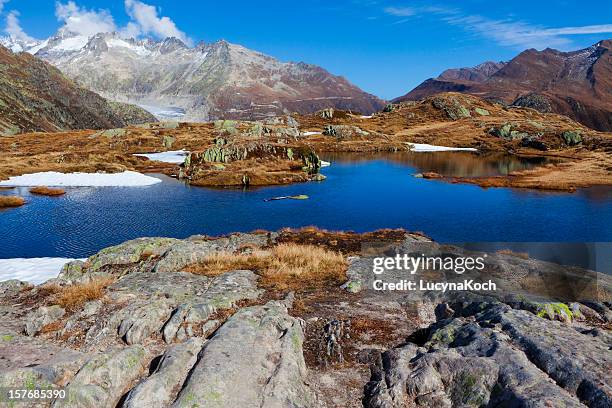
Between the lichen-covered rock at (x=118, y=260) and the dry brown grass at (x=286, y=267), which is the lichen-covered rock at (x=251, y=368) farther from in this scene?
the lichen-covered rock at (x=118, y=260)

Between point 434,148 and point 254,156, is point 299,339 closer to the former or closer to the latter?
point 254,156

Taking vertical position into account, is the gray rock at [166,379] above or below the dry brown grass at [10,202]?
above

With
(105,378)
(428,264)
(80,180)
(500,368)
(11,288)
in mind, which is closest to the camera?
(500,368)

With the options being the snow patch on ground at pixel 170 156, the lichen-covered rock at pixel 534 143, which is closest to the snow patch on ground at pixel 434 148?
the lichen-covered rock at pixel 534 143

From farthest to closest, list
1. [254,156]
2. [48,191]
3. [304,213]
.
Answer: [254,156], [48,191], [304,213]

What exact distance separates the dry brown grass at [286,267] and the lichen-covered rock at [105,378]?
34.0 ft

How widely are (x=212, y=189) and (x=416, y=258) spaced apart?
62.1 metres

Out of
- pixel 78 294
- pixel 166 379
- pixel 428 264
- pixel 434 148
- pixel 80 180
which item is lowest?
pixel 428 264

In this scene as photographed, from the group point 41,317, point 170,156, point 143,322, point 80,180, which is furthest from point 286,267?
point 170,156

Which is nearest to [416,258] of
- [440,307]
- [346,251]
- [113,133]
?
[346,251]

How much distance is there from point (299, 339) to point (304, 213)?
47708 millimetres

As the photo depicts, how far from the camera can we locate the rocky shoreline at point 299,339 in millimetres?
13922

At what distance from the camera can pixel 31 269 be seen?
121ft

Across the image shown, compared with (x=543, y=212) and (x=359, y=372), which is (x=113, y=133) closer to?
(x=543, y=212)
